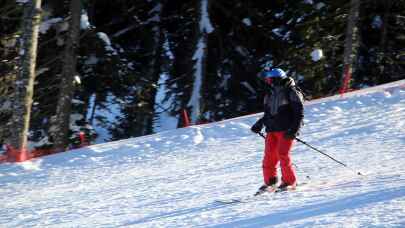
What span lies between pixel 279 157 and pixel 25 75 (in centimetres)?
662

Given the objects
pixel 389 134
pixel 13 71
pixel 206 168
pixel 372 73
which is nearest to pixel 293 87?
pixel 206 168

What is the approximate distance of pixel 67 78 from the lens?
14445mm

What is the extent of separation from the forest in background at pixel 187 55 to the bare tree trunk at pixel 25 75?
209 cm

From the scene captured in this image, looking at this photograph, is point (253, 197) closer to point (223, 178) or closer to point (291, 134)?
point (291, 134)

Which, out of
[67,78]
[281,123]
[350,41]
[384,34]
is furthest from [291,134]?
[384,34]

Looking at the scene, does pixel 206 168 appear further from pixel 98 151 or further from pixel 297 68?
pixel 297 68

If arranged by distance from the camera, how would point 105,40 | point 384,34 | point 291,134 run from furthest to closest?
point 384,34 → point 105,40 → point 291,134

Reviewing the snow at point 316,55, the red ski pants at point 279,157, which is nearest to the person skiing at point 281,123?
the red ski pants at point 279,157

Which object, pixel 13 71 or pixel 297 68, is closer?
pixel 13 71

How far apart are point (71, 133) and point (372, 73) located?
9.52m

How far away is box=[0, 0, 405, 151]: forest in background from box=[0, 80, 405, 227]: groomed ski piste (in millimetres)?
3632

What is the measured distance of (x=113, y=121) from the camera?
19.1m

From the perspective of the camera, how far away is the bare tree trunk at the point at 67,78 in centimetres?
1435

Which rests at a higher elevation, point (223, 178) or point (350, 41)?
point (350, 41)
